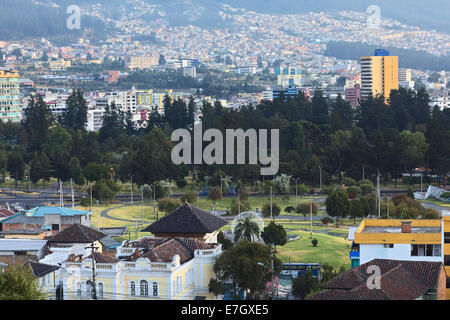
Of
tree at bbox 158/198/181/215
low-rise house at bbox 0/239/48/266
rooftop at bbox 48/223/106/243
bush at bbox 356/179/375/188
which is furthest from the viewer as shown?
bush at bbox 356/179/375/188

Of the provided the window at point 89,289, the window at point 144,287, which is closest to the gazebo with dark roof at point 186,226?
the window at point 144,287

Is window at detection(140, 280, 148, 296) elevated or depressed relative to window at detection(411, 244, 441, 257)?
depressed

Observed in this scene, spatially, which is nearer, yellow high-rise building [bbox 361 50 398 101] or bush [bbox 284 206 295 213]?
bush [bbox 284 206 295 213]

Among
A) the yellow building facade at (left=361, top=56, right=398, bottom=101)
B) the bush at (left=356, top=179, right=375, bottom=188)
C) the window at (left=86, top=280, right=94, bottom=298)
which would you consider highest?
the yellow building facade at (left=361, top=56, right=398, bottom=101)

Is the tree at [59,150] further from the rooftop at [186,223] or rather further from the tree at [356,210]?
the rooftop at [186,223]

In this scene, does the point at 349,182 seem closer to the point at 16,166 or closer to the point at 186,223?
the point at 16,166

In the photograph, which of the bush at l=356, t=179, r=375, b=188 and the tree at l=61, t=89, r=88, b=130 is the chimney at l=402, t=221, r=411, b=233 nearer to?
the bush at l=356, t=179, r=375, b=188

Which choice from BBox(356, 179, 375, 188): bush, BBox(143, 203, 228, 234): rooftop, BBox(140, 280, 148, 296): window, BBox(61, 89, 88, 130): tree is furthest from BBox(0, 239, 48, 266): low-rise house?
BBox(61, 89, 88, 130): tree
